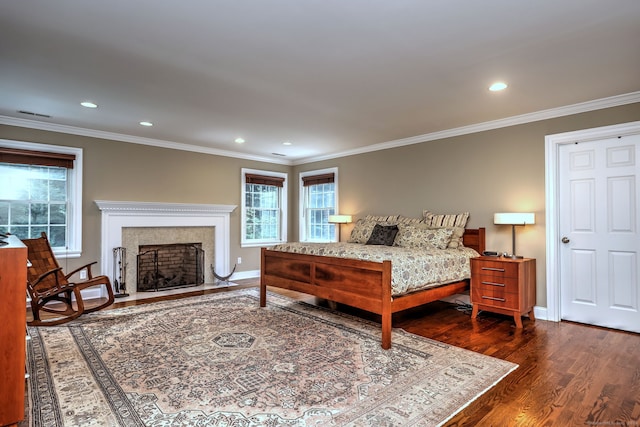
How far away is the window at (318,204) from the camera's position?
6.58 m

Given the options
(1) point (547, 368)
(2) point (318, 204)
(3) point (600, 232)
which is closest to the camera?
(1) point (547, 368)

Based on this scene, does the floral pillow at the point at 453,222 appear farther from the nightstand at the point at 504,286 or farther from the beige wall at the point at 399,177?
the nightstand at the point at 504,286

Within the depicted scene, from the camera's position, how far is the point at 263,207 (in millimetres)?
6918

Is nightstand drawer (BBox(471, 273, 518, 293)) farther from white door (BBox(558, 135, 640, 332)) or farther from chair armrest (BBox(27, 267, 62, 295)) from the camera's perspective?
chair armrest (BBox(27, 267, 62, 295))

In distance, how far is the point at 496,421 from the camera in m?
1.92

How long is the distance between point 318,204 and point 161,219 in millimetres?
2822

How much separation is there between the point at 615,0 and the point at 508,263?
2496 mm

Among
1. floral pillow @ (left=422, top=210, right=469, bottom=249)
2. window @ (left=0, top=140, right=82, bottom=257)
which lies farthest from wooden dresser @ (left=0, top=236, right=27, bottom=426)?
floral pillow @ (left=422, top=210, right=469, bottom=249)

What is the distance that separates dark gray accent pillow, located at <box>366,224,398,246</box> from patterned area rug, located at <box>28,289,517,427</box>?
140cm

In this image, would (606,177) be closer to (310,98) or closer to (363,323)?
(363,323)

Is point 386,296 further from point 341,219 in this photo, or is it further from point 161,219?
point 161,219

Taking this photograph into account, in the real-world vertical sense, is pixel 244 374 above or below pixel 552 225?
below

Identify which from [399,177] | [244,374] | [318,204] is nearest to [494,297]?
[399,177]

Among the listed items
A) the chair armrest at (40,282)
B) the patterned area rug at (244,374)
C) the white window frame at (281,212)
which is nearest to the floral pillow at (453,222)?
the patterned area rug at (244,374)
